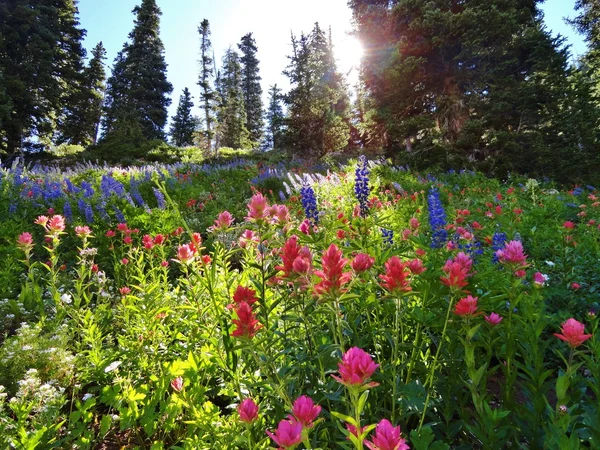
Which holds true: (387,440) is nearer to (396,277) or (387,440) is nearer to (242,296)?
(396,277)

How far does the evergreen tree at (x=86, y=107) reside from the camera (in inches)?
1007

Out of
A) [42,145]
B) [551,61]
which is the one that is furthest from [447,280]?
[42,145]

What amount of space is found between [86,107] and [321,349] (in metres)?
33.6

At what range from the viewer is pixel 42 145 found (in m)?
21.8

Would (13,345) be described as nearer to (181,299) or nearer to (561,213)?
(181,299)

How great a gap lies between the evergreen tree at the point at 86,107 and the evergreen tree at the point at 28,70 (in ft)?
8.63

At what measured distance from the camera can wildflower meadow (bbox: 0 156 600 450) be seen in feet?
3.87

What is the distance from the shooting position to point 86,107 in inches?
1079

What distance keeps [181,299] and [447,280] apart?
247 cm

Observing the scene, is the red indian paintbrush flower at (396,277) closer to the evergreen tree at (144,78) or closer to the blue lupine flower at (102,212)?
the blue lupine flower at (102,212)

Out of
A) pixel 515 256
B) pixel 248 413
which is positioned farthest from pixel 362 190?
pixel 248 413

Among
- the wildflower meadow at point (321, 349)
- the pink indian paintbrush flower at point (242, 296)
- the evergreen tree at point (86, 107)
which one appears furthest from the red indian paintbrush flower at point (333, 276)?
the evergreen tree at point (86, 107)

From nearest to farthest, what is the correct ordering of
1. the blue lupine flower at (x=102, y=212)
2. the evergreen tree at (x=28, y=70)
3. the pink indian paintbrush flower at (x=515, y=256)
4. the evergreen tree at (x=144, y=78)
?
the pink indian paintbrush flower at (x=515, y=256), the blue lupine flower at (x=102, y=212), the evergreen tree at (x=28, y=70), the evergreen tree at (x=144, y=78)

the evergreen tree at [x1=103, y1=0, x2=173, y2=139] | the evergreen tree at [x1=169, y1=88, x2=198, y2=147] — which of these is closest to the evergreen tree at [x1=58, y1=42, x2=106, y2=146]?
the evergreen tree at [x1=103, y1=0, x2=173, y2=139]
